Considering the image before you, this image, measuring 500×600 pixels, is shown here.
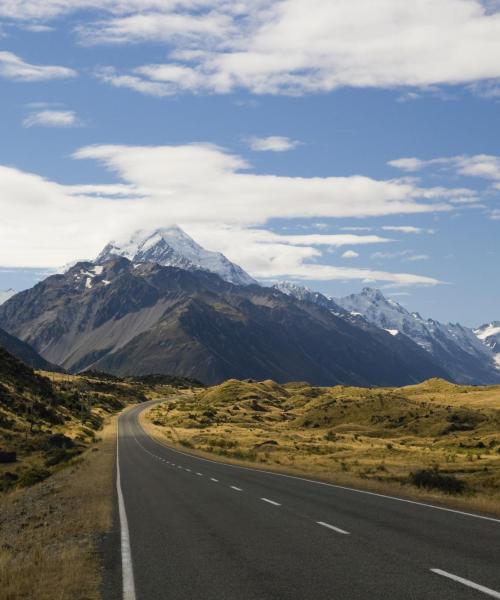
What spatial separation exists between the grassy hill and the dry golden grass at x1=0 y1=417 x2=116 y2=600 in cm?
1382

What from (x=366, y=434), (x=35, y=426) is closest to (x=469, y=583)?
(x=366, y=434)

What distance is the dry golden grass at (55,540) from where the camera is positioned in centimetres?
1091

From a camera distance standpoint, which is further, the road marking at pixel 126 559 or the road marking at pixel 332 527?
the road marking at pixel 332 527

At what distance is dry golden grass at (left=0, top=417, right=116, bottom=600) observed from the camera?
35.8ft

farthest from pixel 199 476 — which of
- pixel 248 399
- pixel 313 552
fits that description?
pixel 248 399

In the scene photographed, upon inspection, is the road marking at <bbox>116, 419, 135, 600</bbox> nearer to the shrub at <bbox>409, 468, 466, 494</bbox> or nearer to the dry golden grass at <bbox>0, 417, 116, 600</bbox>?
the dry golden grass at <bbox>0, 417, 116, 600</bbox>

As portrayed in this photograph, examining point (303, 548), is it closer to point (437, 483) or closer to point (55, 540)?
point (55, 540)

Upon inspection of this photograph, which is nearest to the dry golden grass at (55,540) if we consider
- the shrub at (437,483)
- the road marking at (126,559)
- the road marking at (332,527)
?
the road marking at (126,559)

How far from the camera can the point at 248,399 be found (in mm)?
165250

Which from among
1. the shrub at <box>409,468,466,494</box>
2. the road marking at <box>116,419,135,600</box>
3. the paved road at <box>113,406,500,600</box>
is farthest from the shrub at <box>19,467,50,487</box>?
the shrub at <box>409,468,466,494</box>

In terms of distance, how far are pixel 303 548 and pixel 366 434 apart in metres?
75.2

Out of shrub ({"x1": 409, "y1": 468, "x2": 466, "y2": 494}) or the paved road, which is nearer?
the paved road

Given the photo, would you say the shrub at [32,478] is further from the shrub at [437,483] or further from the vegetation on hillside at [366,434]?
the shrub at [437,483]

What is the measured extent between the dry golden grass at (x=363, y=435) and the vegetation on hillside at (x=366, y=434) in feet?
0.36
